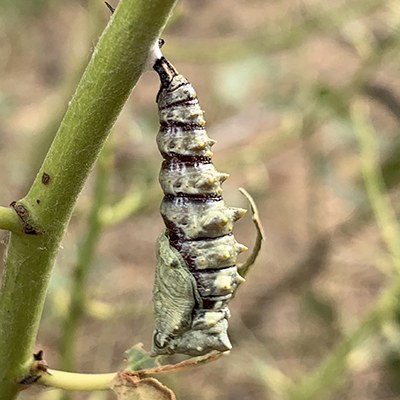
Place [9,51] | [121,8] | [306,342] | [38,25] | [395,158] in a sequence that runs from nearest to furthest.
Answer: [121,8] < [395,158] < [306,342] < [9,51] < [38,25]

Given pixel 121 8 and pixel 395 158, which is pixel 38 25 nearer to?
pixel 395 158

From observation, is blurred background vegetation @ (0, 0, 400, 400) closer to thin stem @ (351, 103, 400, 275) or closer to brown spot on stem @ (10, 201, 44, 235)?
thin stem @ (351, 103, 400, 275)

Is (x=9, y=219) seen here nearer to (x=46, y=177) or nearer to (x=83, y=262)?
(x=46, y=177)

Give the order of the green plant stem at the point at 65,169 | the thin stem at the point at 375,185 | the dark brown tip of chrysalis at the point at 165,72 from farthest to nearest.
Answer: the thin stem at the point at 375,185, the dark brown tip of chrysalis at the point at 165,72, the green plant stem at the point at 65,169

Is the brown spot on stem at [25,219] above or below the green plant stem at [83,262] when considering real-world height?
below

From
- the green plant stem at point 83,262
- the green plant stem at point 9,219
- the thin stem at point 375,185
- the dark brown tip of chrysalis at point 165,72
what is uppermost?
the thin stem at point 375,185

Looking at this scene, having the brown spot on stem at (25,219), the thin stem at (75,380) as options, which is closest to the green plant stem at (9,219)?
the brown spot on stem at (25,219)

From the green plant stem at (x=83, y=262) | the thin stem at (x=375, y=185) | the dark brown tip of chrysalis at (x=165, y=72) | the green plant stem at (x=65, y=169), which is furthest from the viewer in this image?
the thin stem at (x=375, y=185)

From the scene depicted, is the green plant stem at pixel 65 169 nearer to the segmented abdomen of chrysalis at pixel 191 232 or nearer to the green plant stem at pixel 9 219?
the green plant stem at pixel 9 219

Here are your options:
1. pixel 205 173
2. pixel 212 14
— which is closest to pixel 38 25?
pixel 212 14
